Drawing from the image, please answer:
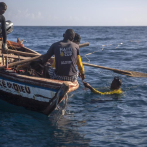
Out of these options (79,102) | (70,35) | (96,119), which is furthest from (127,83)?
(70,35)

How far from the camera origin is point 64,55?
692 cm

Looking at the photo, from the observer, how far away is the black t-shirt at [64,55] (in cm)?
689

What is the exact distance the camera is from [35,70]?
8812 millimetres

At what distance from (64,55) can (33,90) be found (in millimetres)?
1276

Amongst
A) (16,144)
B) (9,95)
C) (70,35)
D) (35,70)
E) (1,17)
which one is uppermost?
(1,17)

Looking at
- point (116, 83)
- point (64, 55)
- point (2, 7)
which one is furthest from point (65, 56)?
point (116, 83)

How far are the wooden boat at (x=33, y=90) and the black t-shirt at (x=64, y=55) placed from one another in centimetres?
35

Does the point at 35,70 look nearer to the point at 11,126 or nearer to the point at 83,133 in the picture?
the point at 11,126

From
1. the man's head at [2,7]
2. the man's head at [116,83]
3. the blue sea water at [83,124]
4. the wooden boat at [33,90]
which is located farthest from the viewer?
the man's head at [116,83]

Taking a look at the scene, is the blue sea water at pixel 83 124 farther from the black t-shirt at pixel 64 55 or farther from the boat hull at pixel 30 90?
the black t-shirt at pixel 64 55

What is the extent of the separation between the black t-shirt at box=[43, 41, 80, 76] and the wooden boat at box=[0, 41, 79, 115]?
14.0 inches

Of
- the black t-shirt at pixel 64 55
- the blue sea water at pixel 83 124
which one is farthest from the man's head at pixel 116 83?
the black t-shirt at pixel 64 55

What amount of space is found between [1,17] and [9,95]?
8.26 ft

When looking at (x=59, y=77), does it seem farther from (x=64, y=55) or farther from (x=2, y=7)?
(x=2, y=7)
